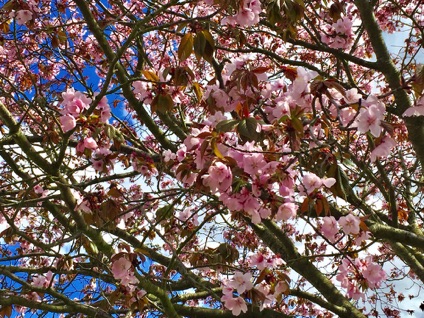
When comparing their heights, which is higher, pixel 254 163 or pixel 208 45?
pixel 208 45

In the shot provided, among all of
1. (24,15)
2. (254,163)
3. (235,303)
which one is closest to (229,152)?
(254,163)

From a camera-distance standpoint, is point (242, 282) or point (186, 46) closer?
point (186, 46)

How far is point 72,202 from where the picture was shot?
3.04m

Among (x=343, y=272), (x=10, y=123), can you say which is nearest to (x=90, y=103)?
(x=10, y=123)

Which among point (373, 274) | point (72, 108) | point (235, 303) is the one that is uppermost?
point (72, 108)

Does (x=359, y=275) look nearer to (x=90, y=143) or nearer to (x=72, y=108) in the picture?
(x=90, y=143)

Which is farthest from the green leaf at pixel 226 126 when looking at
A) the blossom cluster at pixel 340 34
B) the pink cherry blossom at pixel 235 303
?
the blossom cluster at pixel 340 34

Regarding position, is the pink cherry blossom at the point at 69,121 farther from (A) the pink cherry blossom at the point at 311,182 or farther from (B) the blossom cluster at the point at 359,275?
(B) the blossom cluster at the point at 359,275

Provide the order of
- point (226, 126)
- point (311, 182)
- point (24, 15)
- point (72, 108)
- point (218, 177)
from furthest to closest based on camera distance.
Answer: point (24, 15)
point (72, 108)
point (311, 182)
point (218, 177)
point (226, 126)

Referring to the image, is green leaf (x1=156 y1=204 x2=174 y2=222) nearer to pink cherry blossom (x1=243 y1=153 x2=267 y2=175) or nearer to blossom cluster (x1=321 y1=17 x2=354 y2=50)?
pink cherry blossom (x1=243 y1=153 x2=267 y2=175)

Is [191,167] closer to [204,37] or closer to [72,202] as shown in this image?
[204,37]

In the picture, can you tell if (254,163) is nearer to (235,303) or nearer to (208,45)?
(208,45)

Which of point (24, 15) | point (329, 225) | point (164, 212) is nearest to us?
point (329, 225)

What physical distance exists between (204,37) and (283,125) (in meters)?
0.49
